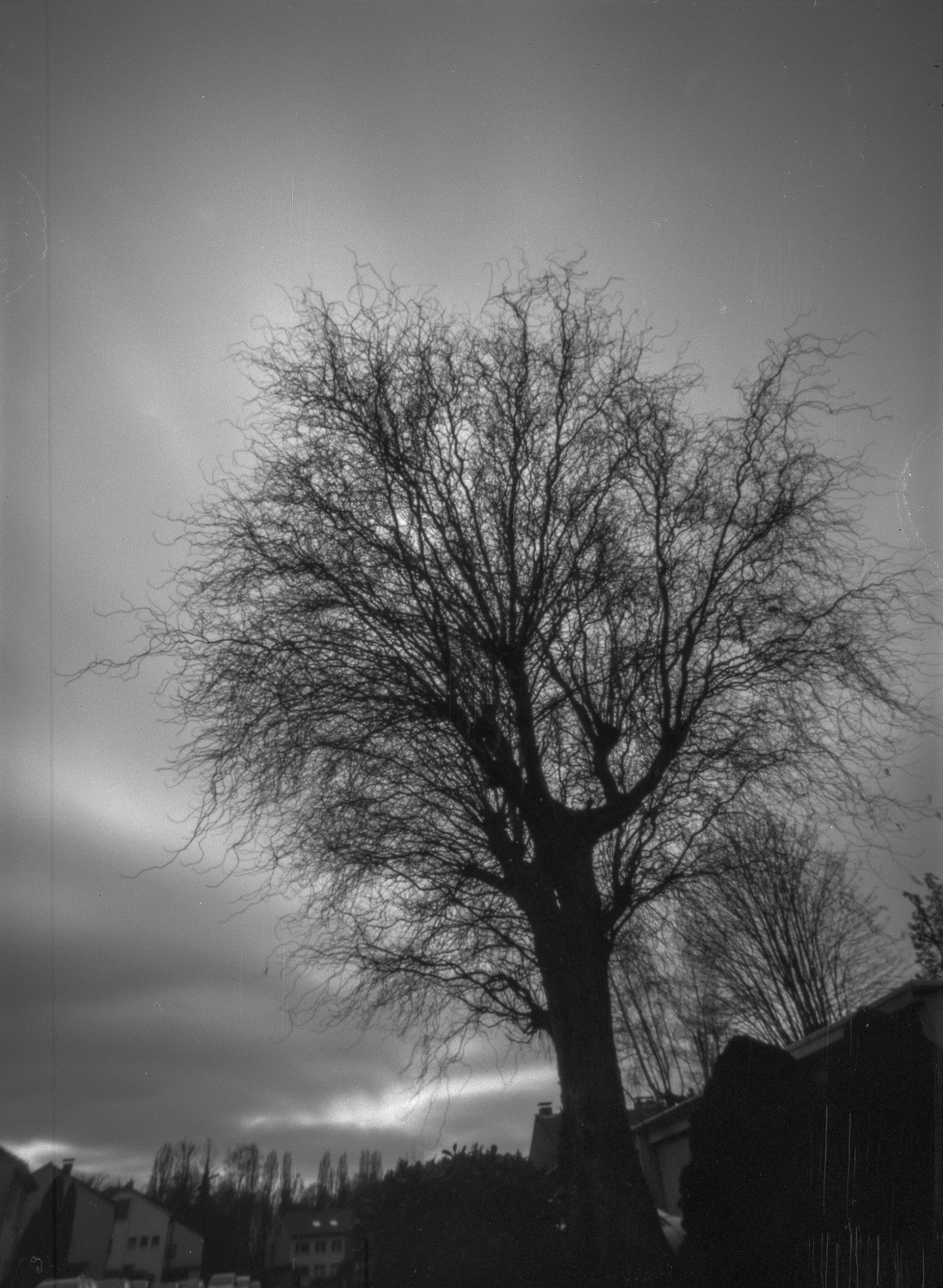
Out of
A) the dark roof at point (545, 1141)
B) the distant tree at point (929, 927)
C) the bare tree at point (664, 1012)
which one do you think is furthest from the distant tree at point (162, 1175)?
the distant tree at point (929, 927)

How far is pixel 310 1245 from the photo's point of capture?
1.83m

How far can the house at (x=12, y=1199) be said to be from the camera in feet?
5.98

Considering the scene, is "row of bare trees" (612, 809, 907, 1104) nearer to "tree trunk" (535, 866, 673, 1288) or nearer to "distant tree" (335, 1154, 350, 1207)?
"tree trunk" (535, 866, 673, 1288)

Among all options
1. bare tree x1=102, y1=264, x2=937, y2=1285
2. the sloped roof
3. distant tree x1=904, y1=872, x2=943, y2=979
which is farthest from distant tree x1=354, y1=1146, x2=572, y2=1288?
distant tree x1=904, y1=872, x2=943, y2=979

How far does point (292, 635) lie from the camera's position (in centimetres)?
209

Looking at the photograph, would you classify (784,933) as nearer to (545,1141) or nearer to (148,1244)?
(545,1141)

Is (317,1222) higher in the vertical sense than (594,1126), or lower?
lower

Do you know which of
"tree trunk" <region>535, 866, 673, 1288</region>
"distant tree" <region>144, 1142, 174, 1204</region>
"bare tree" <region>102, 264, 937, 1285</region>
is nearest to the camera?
"tree trunk" <region>535, 866, 673, 1288</region>

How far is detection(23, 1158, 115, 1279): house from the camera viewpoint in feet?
5.91

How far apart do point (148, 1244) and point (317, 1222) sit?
321 mm

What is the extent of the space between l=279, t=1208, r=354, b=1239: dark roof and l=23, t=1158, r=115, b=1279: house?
0.34 metres

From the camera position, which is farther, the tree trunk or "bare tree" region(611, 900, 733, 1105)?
"bare tree" region(611, 900, 733, 1105)

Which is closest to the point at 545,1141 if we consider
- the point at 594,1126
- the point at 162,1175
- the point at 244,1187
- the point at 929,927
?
the point at 594,1126

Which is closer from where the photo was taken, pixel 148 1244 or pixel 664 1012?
pixel 148 1244
